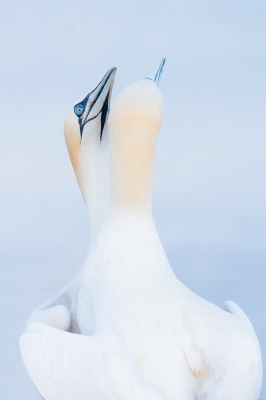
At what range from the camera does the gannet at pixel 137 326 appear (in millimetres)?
3400

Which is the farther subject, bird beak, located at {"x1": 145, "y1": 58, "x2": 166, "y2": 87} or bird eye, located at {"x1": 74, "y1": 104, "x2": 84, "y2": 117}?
bird eye, located at {"x1": 74, "y1": 104, "x2": 84, "y2": 117}

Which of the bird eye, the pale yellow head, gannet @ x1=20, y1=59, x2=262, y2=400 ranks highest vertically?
the bird eye

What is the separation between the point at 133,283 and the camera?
4148 millimetres

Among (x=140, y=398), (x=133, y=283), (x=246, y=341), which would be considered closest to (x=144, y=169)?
(x=133, y=283)

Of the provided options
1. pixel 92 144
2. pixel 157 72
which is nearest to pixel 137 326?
pixel 92 144

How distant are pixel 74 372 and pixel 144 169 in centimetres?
169

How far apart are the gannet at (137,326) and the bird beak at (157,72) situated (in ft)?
0.82

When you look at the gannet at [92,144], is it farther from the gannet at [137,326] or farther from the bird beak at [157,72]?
the gannet at [137,326]

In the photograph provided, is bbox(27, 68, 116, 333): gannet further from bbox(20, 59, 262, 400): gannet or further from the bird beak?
bbox(20, 59, 262, 400): gannet

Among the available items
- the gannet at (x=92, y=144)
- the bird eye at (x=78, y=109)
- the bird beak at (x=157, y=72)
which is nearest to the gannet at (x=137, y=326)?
the bird beak at (x=157, y=72)

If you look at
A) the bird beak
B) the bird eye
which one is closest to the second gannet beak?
the bird eye

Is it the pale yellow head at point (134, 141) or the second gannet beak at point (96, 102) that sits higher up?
the second gannet beak at point (96, 102)

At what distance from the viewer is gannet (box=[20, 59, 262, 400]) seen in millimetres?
3400

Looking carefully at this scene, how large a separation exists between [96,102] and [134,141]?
1.41 m
